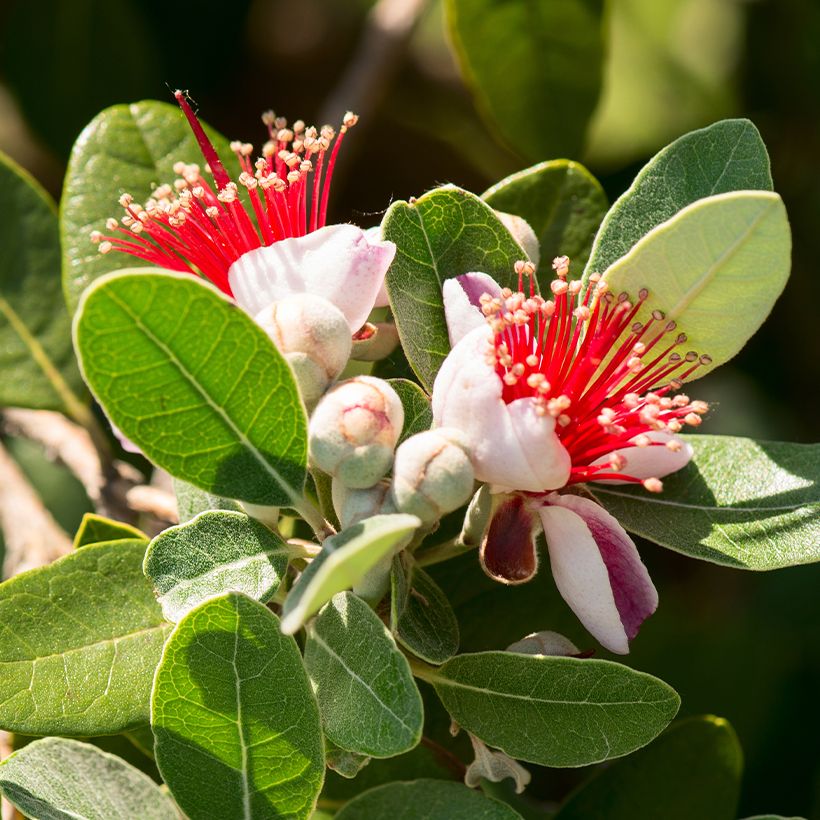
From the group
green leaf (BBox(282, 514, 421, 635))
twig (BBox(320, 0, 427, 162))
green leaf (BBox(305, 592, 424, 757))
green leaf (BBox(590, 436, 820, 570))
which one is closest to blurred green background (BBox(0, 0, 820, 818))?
twig (BBox(320, 0, 427, 162))

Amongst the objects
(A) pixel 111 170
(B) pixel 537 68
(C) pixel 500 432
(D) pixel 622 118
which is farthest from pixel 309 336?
(D) pixel 622 118

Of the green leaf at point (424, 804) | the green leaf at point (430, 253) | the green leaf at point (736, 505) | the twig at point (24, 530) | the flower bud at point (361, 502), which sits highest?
the green leaf at point (430, 253)

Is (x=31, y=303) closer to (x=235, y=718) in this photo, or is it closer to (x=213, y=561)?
(x=213, y=561)

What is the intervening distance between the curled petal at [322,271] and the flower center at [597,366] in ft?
0.43

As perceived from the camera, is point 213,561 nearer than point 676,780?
Yes

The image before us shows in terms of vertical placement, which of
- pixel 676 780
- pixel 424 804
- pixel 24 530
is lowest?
pixel 676 780

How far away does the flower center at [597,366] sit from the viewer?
1274mm

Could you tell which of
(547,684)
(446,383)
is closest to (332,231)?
(446,383)

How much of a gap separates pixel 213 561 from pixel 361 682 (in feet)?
0.68

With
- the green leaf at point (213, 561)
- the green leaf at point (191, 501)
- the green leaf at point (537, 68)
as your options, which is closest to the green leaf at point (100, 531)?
the green leaf at point (191, 501)

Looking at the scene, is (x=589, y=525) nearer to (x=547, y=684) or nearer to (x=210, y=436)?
(x=547, y=684)

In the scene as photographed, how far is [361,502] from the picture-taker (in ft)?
3.90

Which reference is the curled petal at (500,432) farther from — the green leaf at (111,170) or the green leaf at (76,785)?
the green leaf at (111,170)

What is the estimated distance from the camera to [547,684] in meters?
1.22
